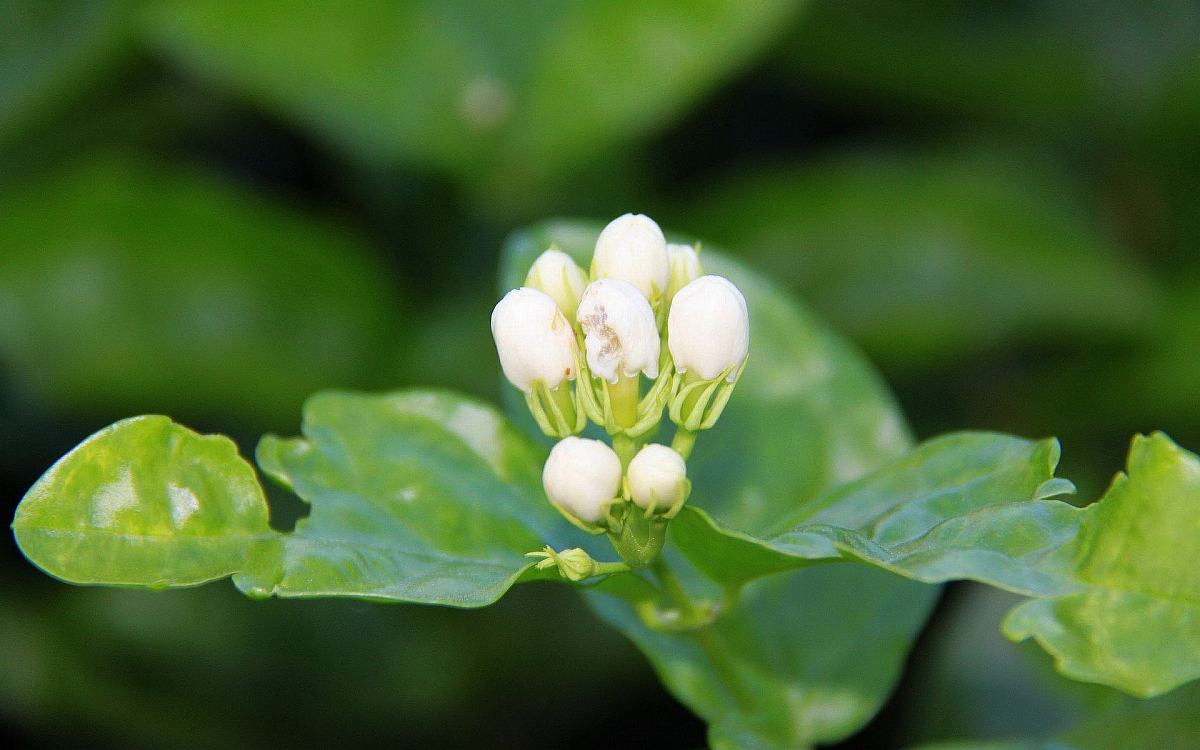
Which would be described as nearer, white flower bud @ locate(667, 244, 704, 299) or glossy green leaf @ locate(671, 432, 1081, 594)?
glossy green leaf @ locate(671, 432, 1081, 594)

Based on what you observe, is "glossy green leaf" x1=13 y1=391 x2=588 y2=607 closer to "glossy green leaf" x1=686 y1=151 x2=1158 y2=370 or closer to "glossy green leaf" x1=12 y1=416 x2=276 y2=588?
"glossy green leaf" x1=12 y1=416 x2=276 y2=588

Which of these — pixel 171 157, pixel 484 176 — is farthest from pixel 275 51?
pixel 171 157

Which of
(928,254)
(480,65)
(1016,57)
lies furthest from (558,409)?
(1016,57)

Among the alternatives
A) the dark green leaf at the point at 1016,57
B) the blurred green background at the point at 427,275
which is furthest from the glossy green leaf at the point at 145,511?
the dark green leaf at the point at 1016,57

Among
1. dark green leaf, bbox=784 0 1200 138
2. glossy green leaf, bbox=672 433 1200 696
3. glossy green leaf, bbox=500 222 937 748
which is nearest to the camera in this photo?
glossy green leaf, bbox=672 433 1200 696

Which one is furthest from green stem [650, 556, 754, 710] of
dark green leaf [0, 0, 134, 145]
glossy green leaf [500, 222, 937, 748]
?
dark green leaf [0, 0, 134, 145]

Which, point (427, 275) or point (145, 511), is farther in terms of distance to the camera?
point (427, 275)

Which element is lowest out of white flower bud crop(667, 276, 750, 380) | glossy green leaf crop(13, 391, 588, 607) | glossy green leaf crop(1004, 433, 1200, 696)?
glossy green leaf crop(1004, 433, 1200, 696)

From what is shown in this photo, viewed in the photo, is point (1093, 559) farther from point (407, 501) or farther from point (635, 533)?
point (407, 501)
